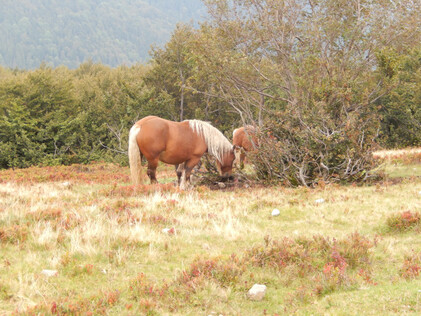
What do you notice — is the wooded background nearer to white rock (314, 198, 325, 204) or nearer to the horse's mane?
the horse's mane

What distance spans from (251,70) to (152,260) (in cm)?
1059

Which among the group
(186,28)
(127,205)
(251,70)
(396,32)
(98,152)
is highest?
(186,28)

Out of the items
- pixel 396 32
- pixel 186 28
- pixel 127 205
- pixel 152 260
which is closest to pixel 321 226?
pixel 152 260

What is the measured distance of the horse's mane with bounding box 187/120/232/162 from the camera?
12430mm

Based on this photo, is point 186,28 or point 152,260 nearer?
point 152,260

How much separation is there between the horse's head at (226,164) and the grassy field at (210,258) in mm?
4222

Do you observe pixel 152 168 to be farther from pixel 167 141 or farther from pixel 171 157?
pixel 167 141

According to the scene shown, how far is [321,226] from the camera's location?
7051 millimetres

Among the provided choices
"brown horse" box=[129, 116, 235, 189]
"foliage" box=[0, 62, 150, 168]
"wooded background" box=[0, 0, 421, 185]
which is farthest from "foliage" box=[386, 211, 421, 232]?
"foliage" box=[0, 62, 150, 168]

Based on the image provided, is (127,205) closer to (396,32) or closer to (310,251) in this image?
(310,251)

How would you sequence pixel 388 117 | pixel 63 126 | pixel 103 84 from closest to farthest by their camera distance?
1. pixel 63 126
2. pixel 388 117
3. pixel 103 84

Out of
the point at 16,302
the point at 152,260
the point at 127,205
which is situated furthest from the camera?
the point at 127,205

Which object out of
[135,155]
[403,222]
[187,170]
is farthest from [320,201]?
[135,155]

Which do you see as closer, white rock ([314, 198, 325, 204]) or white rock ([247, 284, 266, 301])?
white rock ([247, 284, 266, 301])
